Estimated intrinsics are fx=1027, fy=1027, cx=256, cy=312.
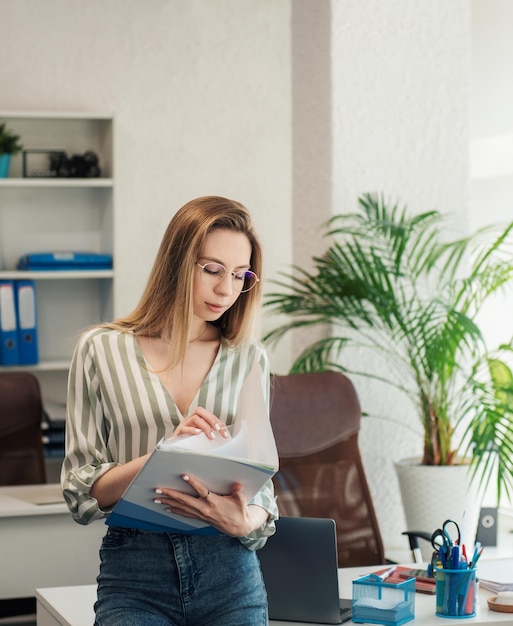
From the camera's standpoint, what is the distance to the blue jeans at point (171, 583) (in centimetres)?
157

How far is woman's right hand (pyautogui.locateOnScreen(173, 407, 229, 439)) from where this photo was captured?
1558 millimetres

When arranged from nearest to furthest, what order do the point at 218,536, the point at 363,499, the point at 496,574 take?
the point at 218,536 → the point at 496,574 → the point at 363,499

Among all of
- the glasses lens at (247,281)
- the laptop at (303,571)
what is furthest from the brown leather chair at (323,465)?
the glasses lens at (247,281)

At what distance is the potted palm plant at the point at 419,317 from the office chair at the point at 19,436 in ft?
2.89

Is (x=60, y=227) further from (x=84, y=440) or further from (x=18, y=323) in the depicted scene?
(x=84, y=440)

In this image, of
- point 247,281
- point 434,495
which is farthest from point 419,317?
point 247,281

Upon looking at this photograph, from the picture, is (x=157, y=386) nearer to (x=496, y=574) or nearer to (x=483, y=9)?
(x=496, y=574)

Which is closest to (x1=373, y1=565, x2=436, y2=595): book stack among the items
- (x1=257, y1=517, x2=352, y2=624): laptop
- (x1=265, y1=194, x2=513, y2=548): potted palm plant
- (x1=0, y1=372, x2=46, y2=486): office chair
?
(x1=257, y1=517, x2=352, y2=624): laptop

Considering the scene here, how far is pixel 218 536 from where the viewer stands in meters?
1.63

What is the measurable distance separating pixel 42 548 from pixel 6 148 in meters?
2.06

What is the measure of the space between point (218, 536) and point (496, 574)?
0.98m

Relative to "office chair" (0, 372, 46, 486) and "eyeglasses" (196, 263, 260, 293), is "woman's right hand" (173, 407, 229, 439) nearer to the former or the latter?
"eyeglasses" (196, 263, 260, 293)

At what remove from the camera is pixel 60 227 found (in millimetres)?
4668

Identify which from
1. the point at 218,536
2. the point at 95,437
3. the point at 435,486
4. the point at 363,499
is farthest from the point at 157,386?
the point at 435,486
